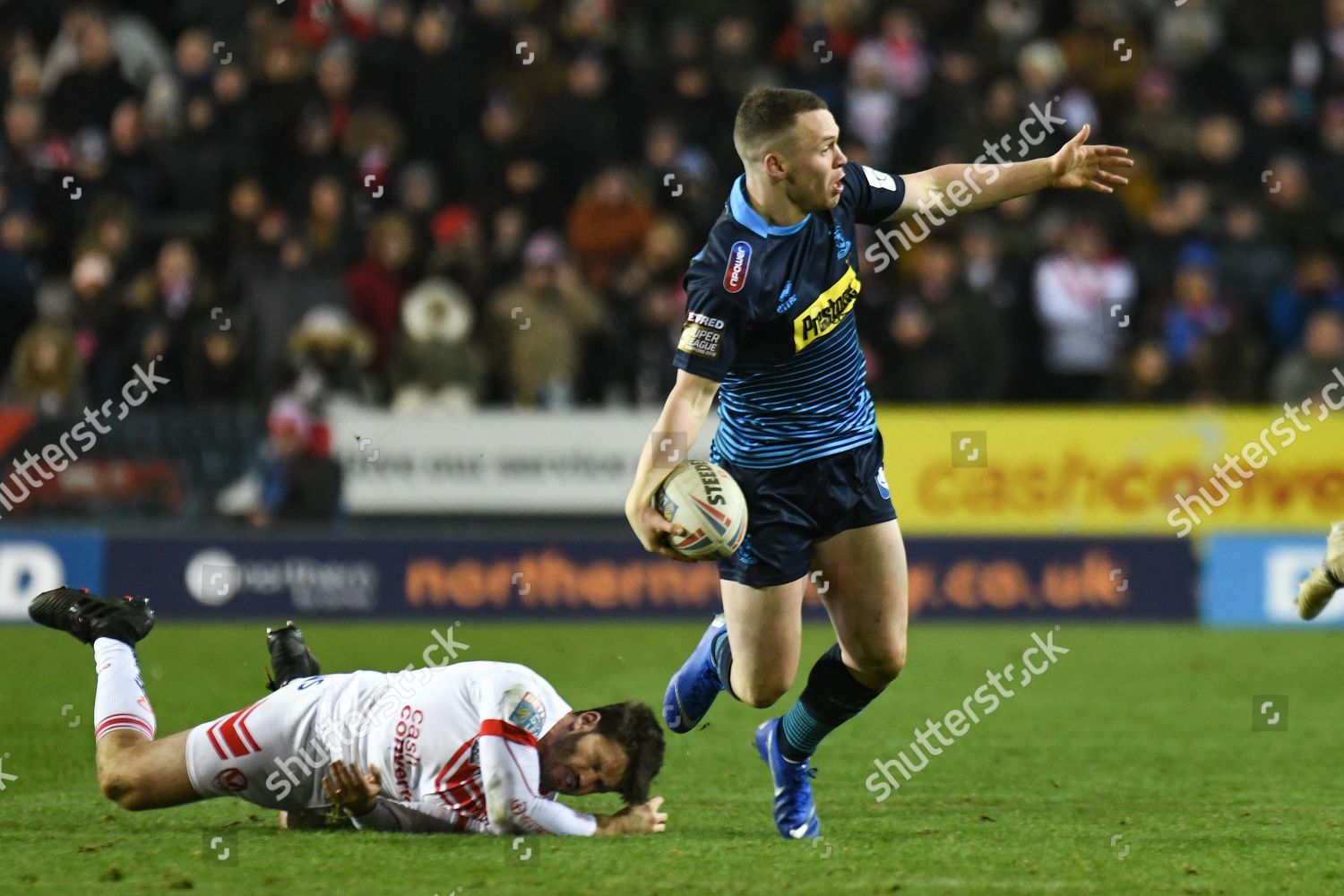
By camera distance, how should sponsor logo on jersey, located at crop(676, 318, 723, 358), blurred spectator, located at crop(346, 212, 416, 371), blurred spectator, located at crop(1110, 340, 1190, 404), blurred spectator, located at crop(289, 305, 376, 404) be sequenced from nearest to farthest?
sponsor logo on jersey, located at crop(676, 318, 723, 358), blurred spectator, located at crop(289, 305, 376, 404), blurred spectator, located at crop(346, 212, 416, 371), blurred spectator, located at crop(1110, 340, 1190, 404)

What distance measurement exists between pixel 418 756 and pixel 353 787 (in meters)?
0.25

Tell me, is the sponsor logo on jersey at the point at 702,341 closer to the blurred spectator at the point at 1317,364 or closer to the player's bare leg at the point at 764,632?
the player's bare leg at the point at 764,632

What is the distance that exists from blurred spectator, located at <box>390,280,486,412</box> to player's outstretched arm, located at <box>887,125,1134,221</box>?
26.1 ft

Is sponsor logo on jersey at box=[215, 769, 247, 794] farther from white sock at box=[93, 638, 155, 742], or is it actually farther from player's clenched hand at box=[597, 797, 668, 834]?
player's clenched hand at box=[597, 797, 668, 834]

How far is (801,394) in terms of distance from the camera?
21.8 ft

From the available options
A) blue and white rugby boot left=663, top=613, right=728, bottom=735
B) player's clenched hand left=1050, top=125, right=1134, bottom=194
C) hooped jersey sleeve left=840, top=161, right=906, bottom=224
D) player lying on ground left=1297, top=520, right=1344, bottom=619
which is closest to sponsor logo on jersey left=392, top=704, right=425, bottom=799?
blue and white rugby boot left=663, top=613, right=728, bottom=735

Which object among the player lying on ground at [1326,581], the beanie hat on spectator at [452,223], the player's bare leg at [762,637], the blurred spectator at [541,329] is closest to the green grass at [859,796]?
the player's bare leg at [762,637]

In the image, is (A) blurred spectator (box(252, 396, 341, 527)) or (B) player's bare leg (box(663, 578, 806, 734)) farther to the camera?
(A) blurred spectator (box(252, 396, 341, 527))

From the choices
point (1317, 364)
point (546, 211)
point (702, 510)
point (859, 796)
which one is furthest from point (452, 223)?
point (702, 510)

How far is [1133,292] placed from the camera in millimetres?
15711

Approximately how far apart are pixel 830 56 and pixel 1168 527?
524 centimetres

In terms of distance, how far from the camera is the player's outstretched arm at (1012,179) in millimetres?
6871

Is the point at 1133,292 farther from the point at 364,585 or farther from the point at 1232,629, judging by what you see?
the point at 364,585

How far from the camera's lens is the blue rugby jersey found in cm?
621
